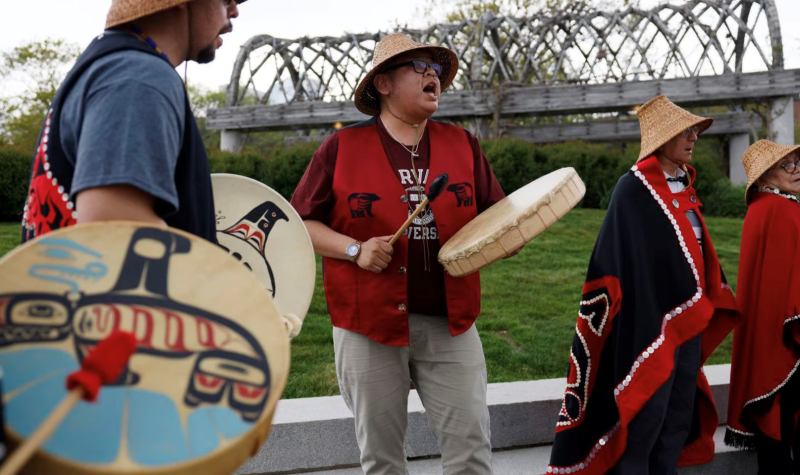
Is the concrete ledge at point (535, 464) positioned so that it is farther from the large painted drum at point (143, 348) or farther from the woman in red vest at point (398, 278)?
the large painted drum at point (143, 348)

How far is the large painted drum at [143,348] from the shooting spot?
1.28 m

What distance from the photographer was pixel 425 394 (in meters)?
3.28

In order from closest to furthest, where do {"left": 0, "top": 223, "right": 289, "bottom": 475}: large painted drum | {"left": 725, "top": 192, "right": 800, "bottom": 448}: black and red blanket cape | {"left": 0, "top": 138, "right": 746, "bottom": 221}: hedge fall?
1. {"left": 0, "top": 223, "right": 289, "bottom": 475}: large painted drum
2. {"left": 725, "top": 192, "right": 800, "bottom": 448}: black and red blanket cape
3. {"left": 0, "top": 138, "right": 746, "bottom": 221}: hedge

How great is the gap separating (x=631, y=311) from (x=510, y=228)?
147 cm

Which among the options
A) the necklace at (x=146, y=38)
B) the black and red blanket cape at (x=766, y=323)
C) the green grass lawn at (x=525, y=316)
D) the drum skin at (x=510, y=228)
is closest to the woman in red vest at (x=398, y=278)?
the drum skin at (x=510, y=228)

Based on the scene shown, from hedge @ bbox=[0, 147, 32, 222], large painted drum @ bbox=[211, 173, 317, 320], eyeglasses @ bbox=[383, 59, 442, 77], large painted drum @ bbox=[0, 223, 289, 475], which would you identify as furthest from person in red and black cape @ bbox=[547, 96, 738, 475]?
hedge @ bbox=[0, 147, 32, 222]

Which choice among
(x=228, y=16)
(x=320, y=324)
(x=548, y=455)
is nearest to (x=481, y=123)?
(x=320, y=324)

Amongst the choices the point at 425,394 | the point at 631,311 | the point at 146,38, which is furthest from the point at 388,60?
the point at 631,311

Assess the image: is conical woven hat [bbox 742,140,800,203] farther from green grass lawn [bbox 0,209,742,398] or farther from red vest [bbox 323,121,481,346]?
red vest [bbox 323,121,481,346]

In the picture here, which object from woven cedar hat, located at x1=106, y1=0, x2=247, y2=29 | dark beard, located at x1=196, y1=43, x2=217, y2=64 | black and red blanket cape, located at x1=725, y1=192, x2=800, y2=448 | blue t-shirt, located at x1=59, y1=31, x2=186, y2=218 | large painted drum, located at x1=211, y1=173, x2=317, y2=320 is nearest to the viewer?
blue t-shirt, located at x1=59, y1=31, x2=186, y2=218

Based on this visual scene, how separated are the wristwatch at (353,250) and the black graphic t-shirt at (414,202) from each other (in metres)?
0.23

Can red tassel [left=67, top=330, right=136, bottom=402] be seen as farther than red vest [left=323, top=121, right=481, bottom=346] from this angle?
No

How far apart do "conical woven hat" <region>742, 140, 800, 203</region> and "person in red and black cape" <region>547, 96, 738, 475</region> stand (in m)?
0.71

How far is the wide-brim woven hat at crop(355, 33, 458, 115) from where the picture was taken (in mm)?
3350
